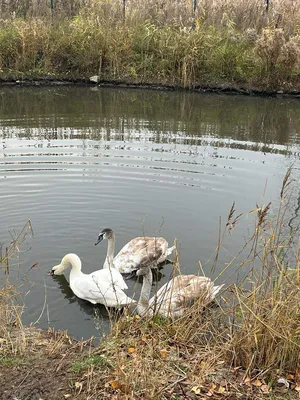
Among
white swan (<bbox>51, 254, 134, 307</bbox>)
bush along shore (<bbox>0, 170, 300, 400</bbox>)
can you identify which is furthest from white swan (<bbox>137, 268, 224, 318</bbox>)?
white swan (<bbox>51, 254, 134, 307</bbox>)

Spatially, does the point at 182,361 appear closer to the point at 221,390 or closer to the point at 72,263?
the point at 221,390

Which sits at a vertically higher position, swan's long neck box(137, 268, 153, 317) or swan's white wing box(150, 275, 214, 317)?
swan's white wing box(150, 275, 214, 317)

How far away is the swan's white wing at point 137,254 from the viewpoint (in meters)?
6.50

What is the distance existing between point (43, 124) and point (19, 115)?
1.36m

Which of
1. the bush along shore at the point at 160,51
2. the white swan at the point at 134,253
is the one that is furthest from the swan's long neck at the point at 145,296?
the bush along shore at the point at 160,51

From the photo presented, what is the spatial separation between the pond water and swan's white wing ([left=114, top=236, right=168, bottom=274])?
0.27 metres

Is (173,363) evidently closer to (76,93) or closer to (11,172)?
(11,172)

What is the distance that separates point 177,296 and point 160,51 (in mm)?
14685

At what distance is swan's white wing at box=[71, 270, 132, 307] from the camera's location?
19.0ft

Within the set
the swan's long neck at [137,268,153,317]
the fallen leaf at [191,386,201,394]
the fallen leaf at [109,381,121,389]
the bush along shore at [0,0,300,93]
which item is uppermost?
the bush along shore at [0,0,300,93]

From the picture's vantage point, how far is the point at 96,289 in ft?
19.3

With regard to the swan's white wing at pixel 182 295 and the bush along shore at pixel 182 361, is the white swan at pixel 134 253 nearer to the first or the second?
the swan's white wing at pixel 182 295

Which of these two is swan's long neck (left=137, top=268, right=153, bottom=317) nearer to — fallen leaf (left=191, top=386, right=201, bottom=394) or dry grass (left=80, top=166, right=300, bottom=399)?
dry grass (left=80, top=166, right=300, bottom=399)

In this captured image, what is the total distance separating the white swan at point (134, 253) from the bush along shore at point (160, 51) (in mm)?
12114
